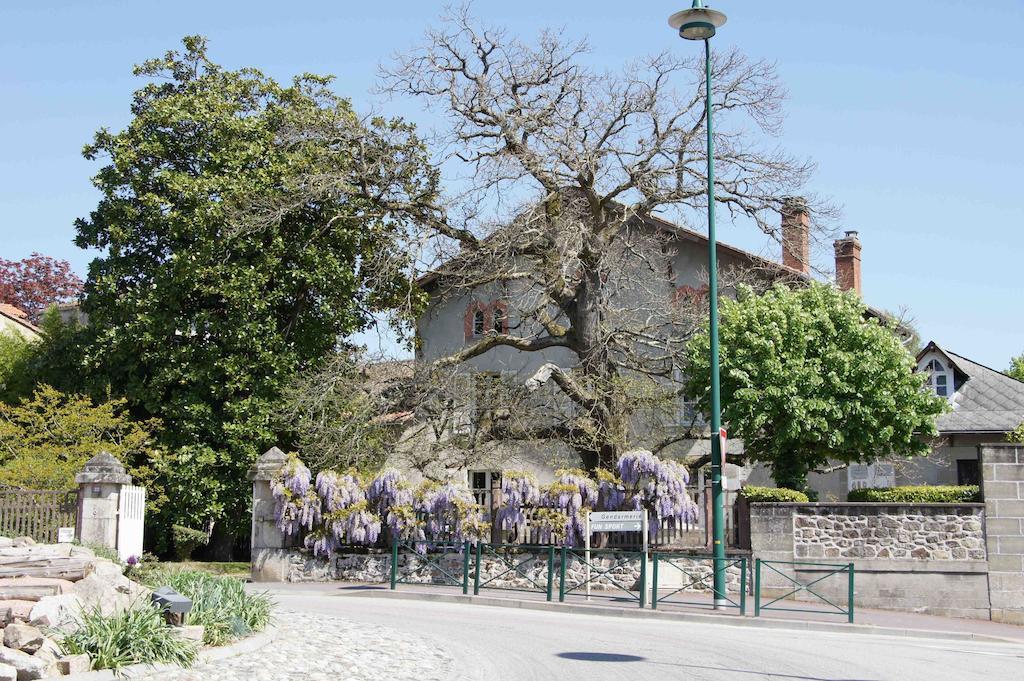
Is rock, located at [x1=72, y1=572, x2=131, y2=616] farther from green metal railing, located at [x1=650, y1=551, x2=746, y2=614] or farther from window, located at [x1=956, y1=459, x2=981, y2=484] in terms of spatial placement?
window, located at [x1=956, y1=459, x2=981, y2=484]

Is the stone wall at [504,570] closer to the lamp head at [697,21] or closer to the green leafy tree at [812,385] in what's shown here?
the green leafy tree at [812,385]

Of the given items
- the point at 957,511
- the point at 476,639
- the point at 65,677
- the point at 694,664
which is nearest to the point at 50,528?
the point at 476,639

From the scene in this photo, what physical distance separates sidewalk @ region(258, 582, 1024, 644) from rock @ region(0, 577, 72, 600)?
26.2 feet

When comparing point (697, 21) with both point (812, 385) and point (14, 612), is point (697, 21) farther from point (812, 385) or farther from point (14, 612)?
point (14, 612)

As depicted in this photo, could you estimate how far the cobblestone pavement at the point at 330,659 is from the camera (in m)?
10.6

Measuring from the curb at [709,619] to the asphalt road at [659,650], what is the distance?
378 mm

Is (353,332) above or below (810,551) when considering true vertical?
above

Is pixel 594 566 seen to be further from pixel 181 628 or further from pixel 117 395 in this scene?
pixel 117 395

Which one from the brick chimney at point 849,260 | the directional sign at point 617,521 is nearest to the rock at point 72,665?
the directional sign at point 617,521

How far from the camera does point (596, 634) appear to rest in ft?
50.4

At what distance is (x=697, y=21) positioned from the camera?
18.4 m

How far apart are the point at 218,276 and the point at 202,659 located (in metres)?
18.2

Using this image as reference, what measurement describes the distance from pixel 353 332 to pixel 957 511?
1613 centimetres

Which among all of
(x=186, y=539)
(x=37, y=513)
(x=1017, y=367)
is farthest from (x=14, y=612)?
(x=1017, y=367)
